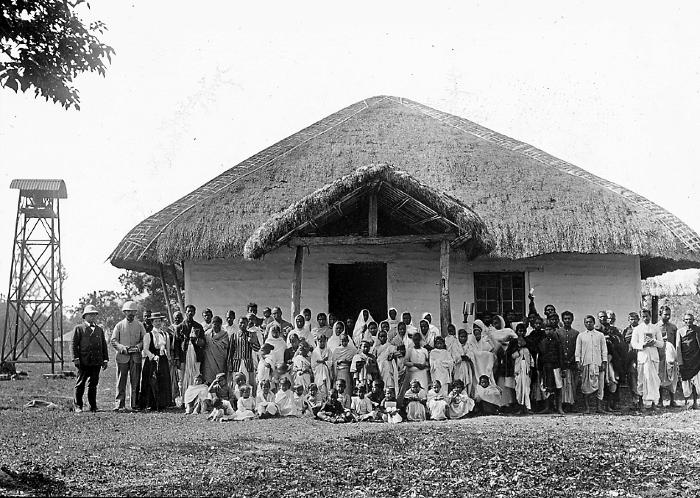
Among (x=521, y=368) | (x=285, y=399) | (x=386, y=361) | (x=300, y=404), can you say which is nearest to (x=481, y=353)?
(x=521, y=368)

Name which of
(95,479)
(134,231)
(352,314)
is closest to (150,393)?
(134,231)

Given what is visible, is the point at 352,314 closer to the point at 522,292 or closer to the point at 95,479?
the point at 522,292

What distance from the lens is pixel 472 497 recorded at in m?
5.98

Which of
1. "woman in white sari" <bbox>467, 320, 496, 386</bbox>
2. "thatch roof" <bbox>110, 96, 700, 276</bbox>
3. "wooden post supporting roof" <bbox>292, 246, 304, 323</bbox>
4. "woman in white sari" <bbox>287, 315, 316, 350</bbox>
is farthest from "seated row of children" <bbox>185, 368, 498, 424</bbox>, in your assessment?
"thatch roof" <bbox>110, 96, 700, 276</bbox>

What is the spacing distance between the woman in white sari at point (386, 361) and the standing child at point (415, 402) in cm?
40

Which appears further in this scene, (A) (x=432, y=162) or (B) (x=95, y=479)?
(A) (x=432, y=162)

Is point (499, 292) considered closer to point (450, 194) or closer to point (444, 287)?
point (450, 194)

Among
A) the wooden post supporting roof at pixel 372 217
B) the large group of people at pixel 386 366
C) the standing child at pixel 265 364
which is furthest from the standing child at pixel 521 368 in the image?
the standing child at pixel 265 364

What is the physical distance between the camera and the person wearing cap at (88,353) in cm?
1106

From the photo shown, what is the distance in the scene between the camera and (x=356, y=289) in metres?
15.0

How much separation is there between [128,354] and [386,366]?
12.8 feet

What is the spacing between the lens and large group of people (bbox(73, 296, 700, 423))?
10484 millimetres

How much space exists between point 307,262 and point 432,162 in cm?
325

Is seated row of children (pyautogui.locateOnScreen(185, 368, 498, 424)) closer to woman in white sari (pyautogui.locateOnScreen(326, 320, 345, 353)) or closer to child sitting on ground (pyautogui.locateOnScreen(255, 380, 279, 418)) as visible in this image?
child sitting on ground (pyautogui.locateOnScreen(255, 380, 279, 418))
